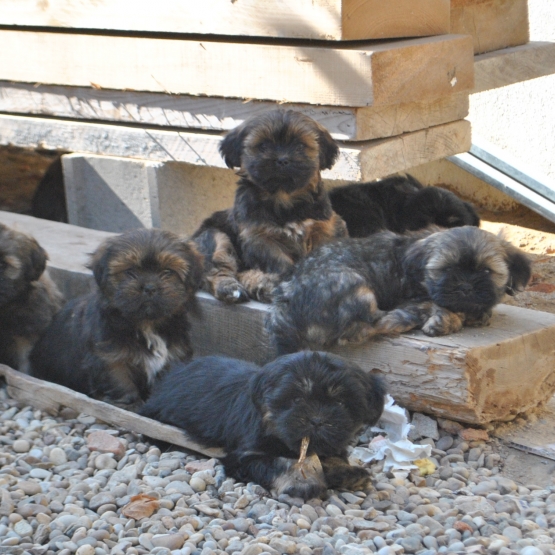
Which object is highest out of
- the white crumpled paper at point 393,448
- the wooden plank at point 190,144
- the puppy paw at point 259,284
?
the wooden plank at point 190,144

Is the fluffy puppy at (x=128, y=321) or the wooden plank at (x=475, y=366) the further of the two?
the fluffy puppy at (x=128, y=321)

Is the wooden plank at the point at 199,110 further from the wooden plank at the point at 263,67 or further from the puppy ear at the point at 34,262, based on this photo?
the puppy ear at the point at 34,262

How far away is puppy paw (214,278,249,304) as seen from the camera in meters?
5.72

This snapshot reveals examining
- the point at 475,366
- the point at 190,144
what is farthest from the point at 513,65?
the point at 475,366

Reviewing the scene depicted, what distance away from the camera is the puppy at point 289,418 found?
4004 mm

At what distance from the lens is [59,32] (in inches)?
306

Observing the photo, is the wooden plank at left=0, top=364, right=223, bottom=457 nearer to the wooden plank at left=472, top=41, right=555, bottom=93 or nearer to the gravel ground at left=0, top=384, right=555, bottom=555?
the gravel ground at left=0, top=384, right=555, bottom=555

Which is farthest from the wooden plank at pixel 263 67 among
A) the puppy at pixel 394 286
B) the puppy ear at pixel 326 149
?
the puppy at pixel 394 286

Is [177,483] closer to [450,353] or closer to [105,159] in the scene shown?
[450,353]

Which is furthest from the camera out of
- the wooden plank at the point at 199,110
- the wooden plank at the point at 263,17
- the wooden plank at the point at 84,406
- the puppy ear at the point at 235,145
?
the wooden plank at the point at 199,110

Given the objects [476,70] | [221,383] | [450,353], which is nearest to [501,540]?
[450,353]

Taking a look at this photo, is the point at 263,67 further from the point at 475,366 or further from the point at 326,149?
the point at 475,366

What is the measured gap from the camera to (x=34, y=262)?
575cm

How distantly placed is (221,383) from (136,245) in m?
0.92
